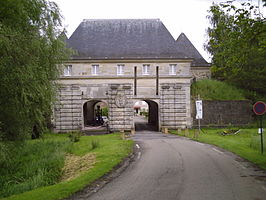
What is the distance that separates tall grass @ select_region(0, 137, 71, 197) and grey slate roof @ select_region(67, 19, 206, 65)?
12.5 m

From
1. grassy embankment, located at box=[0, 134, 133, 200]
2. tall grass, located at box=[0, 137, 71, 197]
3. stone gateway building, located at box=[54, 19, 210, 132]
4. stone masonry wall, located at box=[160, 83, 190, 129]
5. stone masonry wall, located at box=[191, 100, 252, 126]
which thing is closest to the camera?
grassy embankment, located at box=[0, 134, 133, 200]

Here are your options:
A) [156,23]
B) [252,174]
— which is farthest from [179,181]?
[156,23]

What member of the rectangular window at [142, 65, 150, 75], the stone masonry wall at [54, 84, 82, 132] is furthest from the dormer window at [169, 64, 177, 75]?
the stone masonry wall at [54, 84, 82, 132]

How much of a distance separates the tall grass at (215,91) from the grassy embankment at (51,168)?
14772mm

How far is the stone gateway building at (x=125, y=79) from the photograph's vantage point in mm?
24078

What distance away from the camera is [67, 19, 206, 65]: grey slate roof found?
25750mm

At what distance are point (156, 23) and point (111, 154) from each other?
20.8 meters

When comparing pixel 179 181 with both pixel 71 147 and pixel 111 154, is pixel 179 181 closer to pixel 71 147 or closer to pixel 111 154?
pixel 111 154

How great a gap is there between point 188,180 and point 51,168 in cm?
681

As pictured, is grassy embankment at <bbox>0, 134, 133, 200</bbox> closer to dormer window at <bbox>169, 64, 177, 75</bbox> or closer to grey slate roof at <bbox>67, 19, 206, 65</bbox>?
grey slate roof at <bbox>67, 19, 206, 65</bbox>

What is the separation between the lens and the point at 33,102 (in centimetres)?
1003

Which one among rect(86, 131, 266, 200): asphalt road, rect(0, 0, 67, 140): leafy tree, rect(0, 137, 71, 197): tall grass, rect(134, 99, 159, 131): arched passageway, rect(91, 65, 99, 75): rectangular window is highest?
rect(91, 65, 99, 75): rectangular window

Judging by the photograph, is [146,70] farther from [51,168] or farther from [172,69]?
[51,168]

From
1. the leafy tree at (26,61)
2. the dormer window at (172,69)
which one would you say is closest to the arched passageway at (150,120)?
the dormer window at (172,69)
